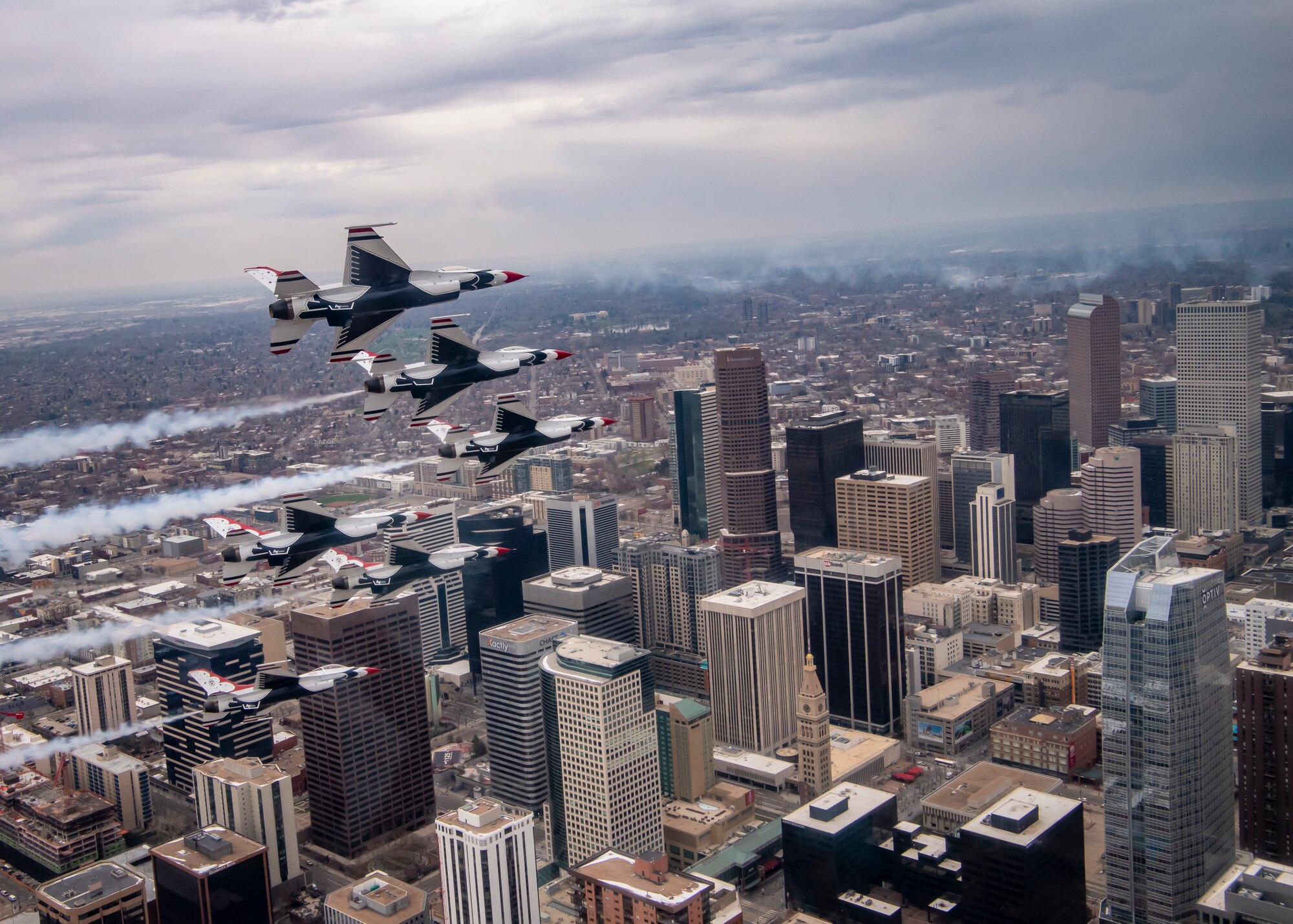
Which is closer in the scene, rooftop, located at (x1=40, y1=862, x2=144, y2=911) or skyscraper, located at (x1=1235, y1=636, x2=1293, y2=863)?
rooftop, located at (x1=40, y1=862, x2=144, y2=911)

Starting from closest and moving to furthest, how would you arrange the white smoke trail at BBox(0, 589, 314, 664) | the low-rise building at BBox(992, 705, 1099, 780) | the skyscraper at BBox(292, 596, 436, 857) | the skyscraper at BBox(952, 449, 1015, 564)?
the white smoke trail at BBox(0, 589, 314, 664)
the skyscraper at BBox(292, 596, 436, 857)
the low-rise building at BBox(992, 705, 1099, 780)
the skyscraper at BBox(952, 449, 1015, 564)

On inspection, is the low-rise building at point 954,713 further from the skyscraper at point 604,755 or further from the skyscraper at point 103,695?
the skyscraper at point 103,695

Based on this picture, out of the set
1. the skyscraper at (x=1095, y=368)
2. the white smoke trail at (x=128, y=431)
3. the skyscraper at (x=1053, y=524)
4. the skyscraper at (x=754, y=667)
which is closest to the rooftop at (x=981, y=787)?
the skyscraper at (x=754, y=667)

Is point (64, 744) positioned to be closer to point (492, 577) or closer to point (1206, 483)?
point (492, 577)

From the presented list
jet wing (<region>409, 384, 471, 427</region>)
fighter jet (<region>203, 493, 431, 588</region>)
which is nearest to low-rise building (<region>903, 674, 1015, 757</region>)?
fighter jet (<region>203, 493, 431, 588</region>)

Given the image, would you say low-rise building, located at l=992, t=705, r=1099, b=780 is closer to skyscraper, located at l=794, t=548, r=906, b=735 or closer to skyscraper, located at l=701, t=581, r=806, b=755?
skyscraper, located at l=794, t=548, r=906, b=735

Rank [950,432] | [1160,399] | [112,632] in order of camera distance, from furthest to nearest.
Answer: [950,432] → [1160,399] → [112,632]

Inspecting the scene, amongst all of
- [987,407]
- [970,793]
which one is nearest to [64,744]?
[970,793]

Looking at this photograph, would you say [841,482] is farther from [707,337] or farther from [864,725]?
[707,337]
